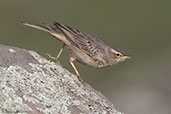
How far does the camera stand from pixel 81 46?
1171 centimetres

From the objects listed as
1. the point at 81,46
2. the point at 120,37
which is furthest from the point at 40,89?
the point at 120,37

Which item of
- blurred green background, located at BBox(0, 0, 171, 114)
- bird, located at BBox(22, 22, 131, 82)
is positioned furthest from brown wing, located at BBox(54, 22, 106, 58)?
blurred green background, located at BBox(0, 0, 171, 114)

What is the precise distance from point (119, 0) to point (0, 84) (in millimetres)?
29779

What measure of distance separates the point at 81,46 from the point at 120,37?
61.0ft

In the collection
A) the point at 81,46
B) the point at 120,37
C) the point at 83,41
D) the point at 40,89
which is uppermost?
the point at 83,41

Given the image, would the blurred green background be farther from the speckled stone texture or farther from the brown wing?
the speckled stone texture

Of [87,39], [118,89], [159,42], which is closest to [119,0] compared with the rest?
[159,42]

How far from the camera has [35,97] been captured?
26.2 ft

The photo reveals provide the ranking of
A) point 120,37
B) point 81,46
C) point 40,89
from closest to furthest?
1. point 40,89
2. point 81,46
3. point 120,37

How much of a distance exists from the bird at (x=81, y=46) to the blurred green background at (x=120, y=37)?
578 centimetres

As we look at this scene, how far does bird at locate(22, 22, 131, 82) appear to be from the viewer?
37.3 ft

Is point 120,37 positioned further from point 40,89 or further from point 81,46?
point 40,89

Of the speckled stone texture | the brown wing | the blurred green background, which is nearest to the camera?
the speckled stone texture

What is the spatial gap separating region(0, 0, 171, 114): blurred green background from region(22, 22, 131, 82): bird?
5784 millimetres
